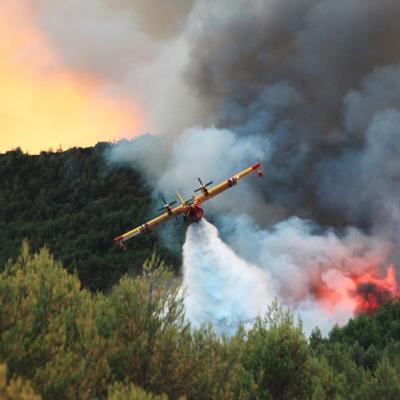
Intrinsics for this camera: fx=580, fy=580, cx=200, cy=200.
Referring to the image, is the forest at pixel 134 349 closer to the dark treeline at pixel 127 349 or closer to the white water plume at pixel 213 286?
the dark treeline at pixel 127 349

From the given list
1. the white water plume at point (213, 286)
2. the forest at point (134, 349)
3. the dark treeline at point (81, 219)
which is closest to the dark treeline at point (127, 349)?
the forest at point (134, 349)

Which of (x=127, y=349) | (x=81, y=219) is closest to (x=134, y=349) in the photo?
(x=127, y=349)

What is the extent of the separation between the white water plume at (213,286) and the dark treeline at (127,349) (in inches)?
2849

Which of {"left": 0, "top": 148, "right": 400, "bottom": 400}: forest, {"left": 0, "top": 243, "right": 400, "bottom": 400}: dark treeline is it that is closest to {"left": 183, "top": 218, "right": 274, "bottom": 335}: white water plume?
{"left": 0, "top": 148, "right": 400, "bottom": 400}: forest

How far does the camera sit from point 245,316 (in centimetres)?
11481

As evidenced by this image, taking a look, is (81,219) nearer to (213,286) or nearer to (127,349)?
(213,286)

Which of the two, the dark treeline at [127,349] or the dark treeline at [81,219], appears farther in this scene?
the dark treeline at [81,219]

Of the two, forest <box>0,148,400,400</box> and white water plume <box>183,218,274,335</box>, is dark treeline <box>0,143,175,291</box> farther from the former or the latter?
forest <box>0,148,400,400</box>

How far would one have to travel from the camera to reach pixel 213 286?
116 meters

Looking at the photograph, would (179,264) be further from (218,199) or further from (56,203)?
(56,203)

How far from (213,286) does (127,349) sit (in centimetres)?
8387

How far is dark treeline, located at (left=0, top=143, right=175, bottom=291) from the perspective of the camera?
152 m

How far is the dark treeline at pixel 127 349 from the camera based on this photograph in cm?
2841

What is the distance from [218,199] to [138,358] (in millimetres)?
146960
